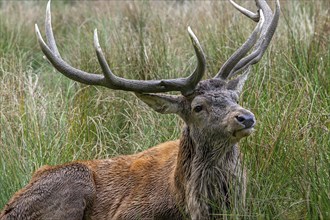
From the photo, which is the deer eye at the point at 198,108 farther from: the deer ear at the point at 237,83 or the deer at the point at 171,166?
the deer ear at the point at 237,83

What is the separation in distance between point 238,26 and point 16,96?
231cm

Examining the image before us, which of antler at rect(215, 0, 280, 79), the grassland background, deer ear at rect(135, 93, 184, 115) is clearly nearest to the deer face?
deer ear at rect(135, 93, 184, 115)

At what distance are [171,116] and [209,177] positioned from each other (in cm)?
155

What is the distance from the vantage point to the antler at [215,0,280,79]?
5426 millimetres

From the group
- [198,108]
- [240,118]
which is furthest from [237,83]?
[240,118]

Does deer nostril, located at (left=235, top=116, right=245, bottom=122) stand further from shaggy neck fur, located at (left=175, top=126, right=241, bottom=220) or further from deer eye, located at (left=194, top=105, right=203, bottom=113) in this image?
deer eye, located at (left=194, top=105, right=203, bottom=113)

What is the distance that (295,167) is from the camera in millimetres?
5102

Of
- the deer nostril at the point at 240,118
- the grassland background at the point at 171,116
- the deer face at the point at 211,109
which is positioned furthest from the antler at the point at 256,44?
the deer nostril at the point at 240,118

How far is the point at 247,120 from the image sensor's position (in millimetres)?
4844

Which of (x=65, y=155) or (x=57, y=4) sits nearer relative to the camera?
(x=65, y=155)

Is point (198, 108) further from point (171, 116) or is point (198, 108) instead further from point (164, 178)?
point (171, 116)

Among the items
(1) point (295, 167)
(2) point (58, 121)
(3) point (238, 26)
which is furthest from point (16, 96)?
(1) point (295, 167)

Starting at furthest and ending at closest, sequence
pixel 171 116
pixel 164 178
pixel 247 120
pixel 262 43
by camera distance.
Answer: pixel 171 116 → pixel 262 43 → pixel 164 178 → pixel 247 120

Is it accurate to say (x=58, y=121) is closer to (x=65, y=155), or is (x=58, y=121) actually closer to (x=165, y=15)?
(x=65, y=155)
